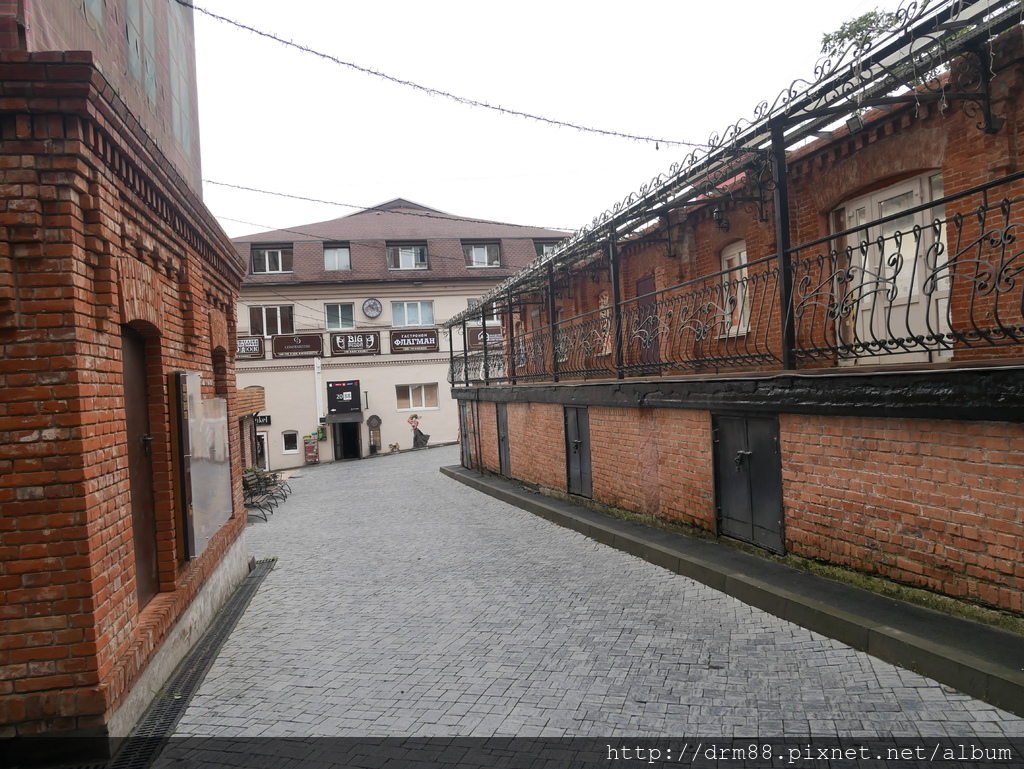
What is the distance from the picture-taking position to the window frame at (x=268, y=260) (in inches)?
1252

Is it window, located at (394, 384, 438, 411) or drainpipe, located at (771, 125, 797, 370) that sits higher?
drainpipe, located at (771, 125, 797, 370)

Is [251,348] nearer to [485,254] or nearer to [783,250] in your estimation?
[485,254]

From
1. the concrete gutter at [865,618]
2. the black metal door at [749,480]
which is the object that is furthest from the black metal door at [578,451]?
the black metal door at [749,480]

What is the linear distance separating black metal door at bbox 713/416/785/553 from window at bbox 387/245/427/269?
2720cm

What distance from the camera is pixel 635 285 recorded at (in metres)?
13.0

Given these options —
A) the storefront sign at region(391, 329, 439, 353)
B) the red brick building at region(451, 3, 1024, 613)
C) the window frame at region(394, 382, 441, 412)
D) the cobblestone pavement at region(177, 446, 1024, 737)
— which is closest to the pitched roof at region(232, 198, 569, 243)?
the storefront sign at region(391, 329, 439, 353)

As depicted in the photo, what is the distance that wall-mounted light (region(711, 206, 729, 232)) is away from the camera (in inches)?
382

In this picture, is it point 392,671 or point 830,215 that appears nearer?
point 392,671

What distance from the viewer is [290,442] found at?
31.4 metres

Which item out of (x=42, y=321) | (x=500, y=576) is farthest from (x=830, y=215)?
(x=42, y=321)

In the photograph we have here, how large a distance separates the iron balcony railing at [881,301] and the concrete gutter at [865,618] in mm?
A: 1739

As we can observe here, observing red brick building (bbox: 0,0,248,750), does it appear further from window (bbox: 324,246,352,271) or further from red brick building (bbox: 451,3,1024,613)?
window (bbox: 324,246,352,271)

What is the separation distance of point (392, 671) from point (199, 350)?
386cm

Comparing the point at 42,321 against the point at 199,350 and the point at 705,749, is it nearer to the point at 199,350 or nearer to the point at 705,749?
the point at 199,350
